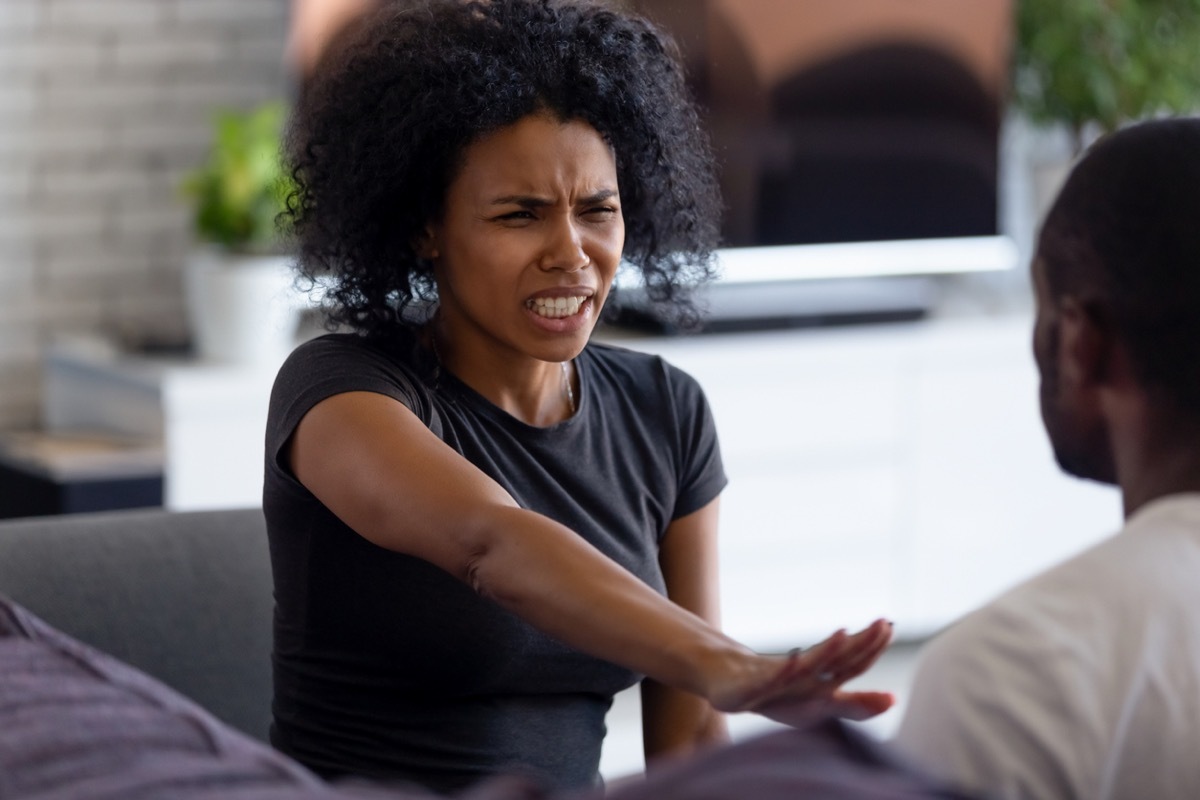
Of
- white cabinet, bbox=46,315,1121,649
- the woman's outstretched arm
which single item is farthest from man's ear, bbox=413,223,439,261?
white cabinet, bbox=46,315,1121,649

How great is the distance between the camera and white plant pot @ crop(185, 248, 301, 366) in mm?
3125

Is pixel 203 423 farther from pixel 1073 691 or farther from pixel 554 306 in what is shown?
pixel 1073 691

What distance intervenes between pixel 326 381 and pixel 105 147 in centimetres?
232

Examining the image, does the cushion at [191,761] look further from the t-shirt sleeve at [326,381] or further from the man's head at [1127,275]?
the t-shirt sleeve at [326,381]

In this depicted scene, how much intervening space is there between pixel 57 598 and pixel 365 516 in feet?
1.09

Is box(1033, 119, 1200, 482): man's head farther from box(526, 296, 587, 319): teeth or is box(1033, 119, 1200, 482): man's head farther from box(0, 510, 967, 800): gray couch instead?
box(526, 296, 587, 319): teeth

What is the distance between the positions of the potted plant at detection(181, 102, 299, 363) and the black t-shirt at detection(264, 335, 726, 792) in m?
1.62

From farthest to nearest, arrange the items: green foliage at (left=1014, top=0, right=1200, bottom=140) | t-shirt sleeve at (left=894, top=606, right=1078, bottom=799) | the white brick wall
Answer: green foliage at (left=1014, top=0, right=1200, bottom=140) < the white brick wall < t-shirt sleeve at (left=894, top=606, right=1078, bottom=799)

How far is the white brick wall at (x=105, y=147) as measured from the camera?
3.46m

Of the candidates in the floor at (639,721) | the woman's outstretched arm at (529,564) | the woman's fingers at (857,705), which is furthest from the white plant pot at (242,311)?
the woman's fingers at (857,705)

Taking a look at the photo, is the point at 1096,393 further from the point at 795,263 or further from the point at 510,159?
the point at 795,263

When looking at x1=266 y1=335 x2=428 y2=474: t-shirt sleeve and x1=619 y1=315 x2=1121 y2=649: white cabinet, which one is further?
x1=619 y1=315 x2=1121 y2=649: white cabinet

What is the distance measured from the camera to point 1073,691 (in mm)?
841

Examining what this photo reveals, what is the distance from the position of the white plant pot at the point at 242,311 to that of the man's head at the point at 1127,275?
2.23m
